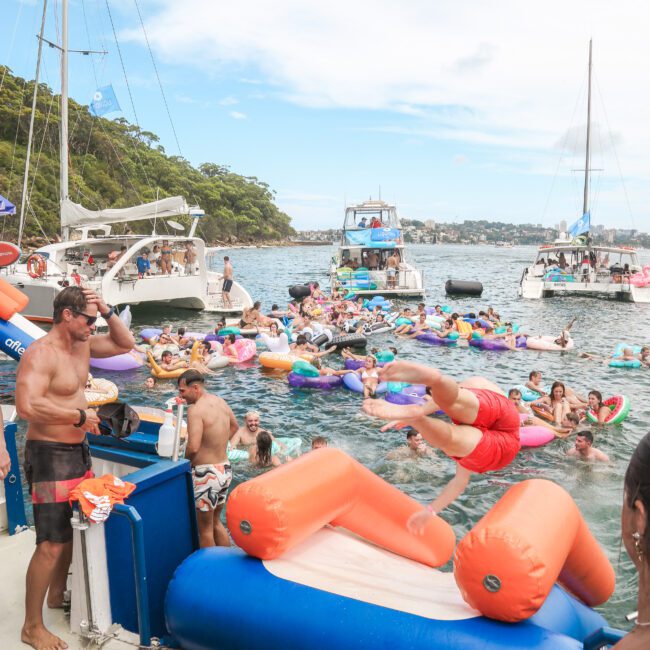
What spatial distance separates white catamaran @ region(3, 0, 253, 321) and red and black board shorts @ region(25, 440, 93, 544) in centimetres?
1732

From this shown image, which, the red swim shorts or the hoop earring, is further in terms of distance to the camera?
the red swim shorts

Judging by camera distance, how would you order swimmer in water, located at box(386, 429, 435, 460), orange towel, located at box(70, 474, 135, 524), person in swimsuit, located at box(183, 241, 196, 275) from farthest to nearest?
person in swimsuit, located at box(183, 241, 196, 275), swimmer in water, located at box(386, 429, 435, 460), orange towel, located at box(70, 474, 135, 524)

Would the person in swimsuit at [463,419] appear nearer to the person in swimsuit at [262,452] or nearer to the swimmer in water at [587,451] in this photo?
the person in swimsuit at [262,452]

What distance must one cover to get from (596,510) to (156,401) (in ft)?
27.4

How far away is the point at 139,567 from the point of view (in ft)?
11.4

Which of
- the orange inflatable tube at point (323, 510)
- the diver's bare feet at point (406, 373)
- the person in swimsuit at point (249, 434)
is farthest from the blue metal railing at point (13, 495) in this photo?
the person in swimsuit at point (249, 434)

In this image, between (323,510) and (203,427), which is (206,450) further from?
(323,510)

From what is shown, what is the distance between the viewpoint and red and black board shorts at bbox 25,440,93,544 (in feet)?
11.9

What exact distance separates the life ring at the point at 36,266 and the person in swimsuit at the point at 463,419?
20.0 metres

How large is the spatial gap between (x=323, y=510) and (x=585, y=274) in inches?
1200

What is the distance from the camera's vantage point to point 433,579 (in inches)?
149

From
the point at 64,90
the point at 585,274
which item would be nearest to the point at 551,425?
the point at 64,90

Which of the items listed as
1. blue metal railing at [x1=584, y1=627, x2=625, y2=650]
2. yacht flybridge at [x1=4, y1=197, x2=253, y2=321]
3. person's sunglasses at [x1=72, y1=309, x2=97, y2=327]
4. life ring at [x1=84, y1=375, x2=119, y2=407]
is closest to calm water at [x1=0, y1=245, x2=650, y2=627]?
life ring at [x1=84, y1=375, x2=119, y2=407]

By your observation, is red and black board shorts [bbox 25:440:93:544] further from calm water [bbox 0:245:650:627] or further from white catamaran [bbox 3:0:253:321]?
white catamaran [bbox 3:0:253:321]
